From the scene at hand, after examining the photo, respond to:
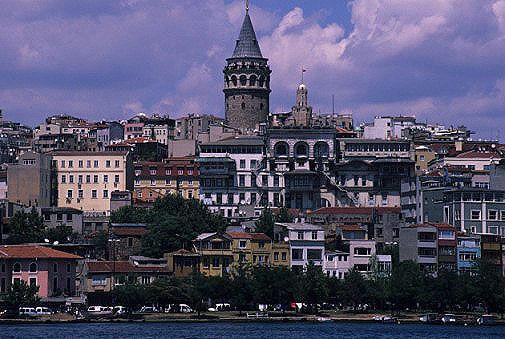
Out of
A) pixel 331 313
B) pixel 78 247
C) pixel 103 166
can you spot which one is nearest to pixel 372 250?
pixel 331 313

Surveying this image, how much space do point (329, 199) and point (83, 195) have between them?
24.0 m

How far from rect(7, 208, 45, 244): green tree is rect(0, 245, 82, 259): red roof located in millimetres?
10835

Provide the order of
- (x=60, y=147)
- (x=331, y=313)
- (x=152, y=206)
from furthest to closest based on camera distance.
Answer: (x=60, y=147) < (x=152, y=206) < (x=331, y=313)

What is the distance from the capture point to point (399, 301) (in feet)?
346

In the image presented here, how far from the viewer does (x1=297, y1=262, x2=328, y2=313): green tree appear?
334ft

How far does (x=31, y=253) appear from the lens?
10638 cm

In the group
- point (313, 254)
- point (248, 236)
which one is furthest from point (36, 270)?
point (313, 254)

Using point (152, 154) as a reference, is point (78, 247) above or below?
below

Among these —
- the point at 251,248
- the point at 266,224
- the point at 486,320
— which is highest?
the point at 266,224

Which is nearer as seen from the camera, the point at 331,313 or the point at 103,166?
the point at 331,313

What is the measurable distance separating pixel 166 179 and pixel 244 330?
5693 cm

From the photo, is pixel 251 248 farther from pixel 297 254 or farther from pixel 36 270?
pixel 36 270

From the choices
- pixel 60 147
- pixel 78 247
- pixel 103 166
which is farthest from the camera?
pixel 60 147

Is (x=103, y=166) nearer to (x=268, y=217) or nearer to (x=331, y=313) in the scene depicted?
(x=268, y=217)
